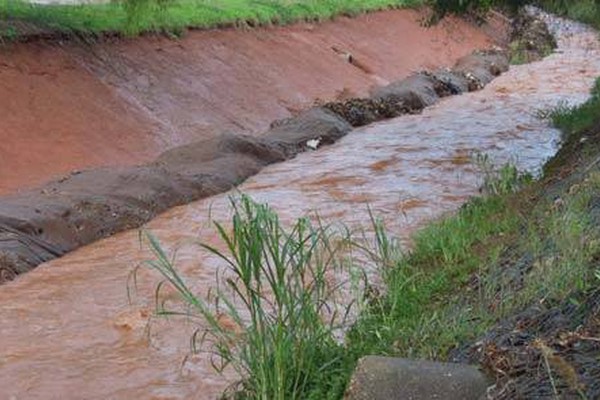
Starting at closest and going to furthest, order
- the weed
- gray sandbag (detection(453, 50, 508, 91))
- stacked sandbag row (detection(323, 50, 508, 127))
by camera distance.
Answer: the weed < stacked sandbag row (detection(323, 50, 508, 127)) < gray sandbag (detection(453, 50, 508, 91))

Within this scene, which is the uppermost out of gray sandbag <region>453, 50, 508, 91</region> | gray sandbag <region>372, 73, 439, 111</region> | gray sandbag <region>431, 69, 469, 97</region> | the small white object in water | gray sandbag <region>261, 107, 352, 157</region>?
gray sandbag <region>261, 107, 352, 157</region>

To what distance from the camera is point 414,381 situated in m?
4.52

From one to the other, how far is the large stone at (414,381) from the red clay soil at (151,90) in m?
8.45

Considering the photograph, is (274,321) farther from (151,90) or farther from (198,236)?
(151,90)

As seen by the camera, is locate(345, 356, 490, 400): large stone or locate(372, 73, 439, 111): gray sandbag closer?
locate(345, 356, 490, 400): large stone

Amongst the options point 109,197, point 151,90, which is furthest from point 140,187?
point 151,90

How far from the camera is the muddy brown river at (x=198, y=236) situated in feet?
21.9

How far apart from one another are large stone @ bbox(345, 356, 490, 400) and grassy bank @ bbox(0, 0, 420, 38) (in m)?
11.9

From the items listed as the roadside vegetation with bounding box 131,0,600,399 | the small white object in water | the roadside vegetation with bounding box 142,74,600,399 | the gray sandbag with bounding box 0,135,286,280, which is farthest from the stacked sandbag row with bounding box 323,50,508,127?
the roadside vegetation with bounding box 131,0,600,399

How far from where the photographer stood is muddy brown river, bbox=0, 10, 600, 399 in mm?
6688

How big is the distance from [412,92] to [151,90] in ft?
22.4

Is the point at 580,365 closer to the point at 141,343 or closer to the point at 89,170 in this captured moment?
the point at 141,343

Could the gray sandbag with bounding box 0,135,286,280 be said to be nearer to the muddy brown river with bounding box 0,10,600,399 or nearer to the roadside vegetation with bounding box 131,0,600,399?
the muddy brown river with bounding box 0,10,600,399

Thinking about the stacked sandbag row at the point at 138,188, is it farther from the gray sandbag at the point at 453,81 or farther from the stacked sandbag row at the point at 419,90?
the gray sandbag at the point at 453,81
